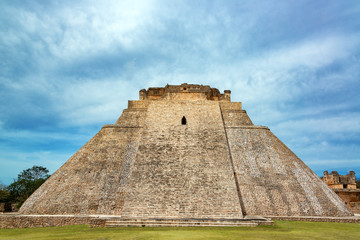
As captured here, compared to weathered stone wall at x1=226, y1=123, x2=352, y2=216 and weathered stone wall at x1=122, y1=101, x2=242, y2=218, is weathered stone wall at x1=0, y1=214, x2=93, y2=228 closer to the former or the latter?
weathered stone wall at x1=122, y1=101, x2=242, y2=218

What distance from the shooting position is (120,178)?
12.1 metres

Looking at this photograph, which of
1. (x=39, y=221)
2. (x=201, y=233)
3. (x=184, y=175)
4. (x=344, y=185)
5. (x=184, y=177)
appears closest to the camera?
(x=201, y=233)

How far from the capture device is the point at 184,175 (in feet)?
39.2

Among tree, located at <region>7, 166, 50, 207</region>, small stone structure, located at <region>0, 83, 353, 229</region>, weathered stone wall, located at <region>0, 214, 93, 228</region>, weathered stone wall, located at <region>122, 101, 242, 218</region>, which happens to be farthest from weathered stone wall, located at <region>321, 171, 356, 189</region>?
tree, located at <region>7, 166, 50, 207</region>

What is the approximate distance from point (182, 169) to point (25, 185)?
72.1 ft

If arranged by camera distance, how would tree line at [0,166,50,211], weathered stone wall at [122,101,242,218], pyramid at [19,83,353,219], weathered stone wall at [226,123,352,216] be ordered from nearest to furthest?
weathered stone wall at [122,101,242,218] < pyramid at [19,83,353,219] < weathered stone wall at [226,123,352,216] < tree line at [0,166,50,211]

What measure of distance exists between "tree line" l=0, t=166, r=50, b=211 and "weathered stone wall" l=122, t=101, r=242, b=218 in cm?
1826

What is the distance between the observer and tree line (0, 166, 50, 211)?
85.7 feet

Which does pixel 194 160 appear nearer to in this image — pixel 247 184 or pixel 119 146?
pixel 247 184

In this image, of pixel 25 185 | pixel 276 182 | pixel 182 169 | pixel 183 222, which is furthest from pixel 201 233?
pixel 25 185

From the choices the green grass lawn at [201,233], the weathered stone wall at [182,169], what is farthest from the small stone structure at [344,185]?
the green grass lawn at [201,233]

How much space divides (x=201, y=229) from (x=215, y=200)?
2.33m

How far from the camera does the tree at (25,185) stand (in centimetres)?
2642

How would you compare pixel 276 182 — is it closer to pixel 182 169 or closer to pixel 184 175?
pixel 184 175
